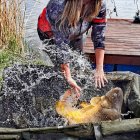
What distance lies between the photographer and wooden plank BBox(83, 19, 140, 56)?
4375 mm

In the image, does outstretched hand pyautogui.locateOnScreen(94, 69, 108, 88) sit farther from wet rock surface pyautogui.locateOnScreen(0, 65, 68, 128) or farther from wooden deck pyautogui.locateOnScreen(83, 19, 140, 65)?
wooden deck pyautogui.locateOnScreen(83, 19, 140, 65)

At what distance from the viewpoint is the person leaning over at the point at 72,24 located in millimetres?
2838

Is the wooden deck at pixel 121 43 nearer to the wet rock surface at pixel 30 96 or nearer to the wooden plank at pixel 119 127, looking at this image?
the wet rock surface at pixel 30 96

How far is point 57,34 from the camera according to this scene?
2885mm

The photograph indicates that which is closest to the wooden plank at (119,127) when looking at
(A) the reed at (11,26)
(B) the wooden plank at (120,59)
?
(B) the wooden plank at (120,59)

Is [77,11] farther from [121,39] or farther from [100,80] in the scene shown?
[121,39]

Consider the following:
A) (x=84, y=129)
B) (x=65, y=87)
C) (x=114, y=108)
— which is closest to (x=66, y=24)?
(x=65, y=87)

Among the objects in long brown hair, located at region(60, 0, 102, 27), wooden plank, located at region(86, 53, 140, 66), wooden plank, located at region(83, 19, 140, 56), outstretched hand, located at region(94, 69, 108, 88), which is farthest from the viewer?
wooden plank, located at region(83, 19, 140, 56)

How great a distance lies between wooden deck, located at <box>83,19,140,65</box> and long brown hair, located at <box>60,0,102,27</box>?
1276 mm

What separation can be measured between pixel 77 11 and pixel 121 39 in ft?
7.18

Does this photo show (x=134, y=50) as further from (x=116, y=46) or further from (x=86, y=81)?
(x=86, y=81)

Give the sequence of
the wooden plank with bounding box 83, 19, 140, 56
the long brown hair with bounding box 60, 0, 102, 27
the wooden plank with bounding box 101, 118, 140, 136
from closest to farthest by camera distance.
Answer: the wooden plank with bounding box 101, 118, 140, 136 → the long brown hair with bounding box 60, 0, 102, 27 → the wooden plank with bounding box 83, 19, 140, 56

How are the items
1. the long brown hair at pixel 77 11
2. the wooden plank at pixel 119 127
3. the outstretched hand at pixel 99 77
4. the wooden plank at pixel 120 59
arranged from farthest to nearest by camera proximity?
the wooden plank at pixel 120 59, the outstretched hand at pixel 99 77, the long brown hair at pixel 77 11, the wooden plank at pixel 119 127

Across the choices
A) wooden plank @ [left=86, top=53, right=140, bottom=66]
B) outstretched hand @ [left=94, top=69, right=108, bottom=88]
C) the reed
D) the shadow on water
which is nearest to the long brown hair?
outstretched hand @ [left=94, top=69, right=108, bottom=88]
